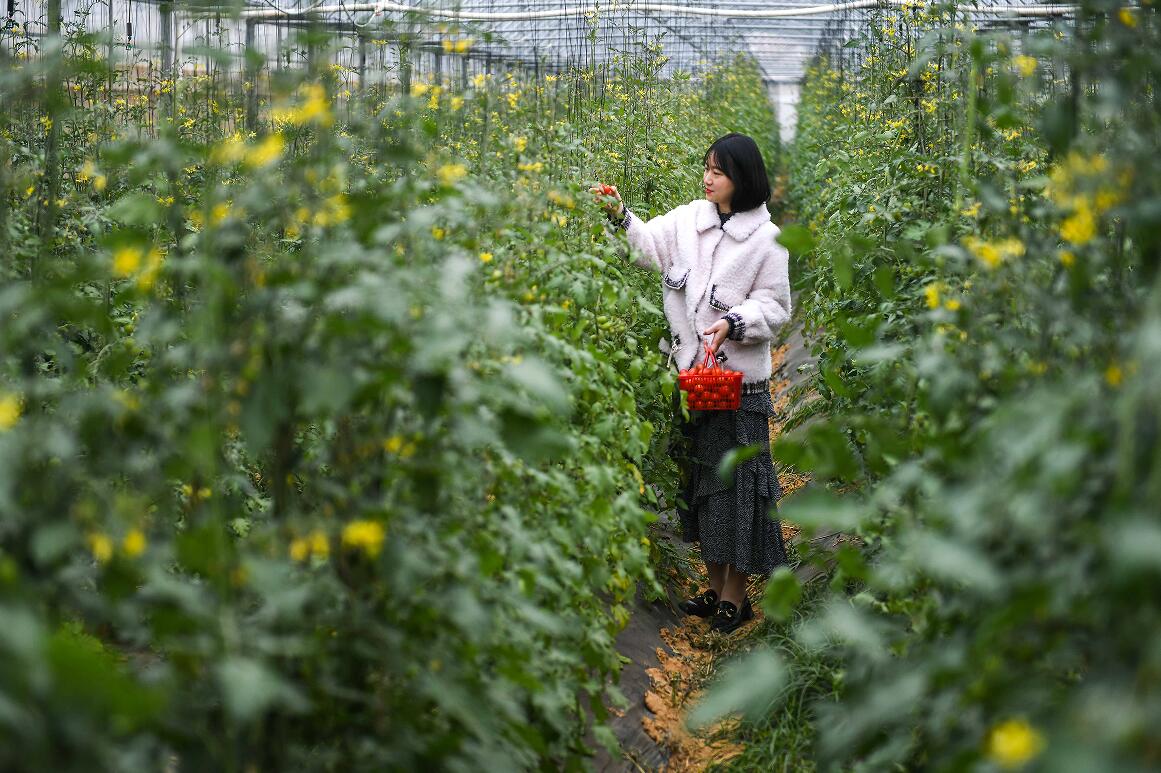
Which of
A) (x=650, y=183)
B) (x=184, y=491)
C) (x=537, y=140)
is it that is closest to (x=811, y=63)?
(x=650, y=183)

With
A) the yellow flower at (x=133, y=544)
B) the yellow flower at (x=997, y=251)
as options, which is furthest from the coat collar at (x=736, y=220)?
the yellow flower at (x=133, y=544)

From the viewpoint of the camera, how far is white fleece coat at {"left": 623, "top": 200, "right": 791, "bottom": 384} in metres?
3.98

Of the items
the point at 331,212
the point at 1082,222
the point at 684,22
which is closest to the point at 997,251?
the point at 1082,222

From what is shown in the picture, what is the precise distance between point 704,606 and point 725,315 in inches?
41.9

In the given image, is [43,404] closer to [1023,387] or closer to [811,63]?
[1023,387]

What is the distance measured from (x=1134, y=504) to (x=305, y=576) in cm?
114

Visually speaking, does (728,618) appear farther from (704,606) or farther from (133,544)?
(133,544)

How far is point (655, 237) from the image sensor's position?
4.10 metres

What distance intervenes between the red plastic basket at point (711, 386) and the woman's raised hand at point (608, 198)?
559mm

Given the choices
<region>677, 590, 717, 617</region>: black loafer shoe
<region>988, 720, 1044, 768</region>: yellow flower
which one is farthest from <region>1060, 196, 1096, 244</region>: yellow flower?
<region>677, 590, 717, 617</region>: black loafer shoe

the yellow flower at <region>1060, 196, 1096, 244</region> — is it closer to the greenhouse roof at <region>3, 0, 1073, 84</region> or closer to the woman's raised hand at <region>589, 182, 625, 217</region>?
the greenhouse roof at <region>3, 0, 1073, 84</region>

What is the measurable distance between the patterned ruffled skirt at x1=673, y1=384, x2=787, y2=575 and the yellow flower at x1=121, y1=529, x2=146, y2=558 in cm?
275

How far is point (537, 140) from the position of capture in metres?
3.70

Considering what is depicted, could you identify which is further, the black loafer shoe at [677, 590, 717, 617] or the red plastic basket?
the black loafer shoe at [677, 590, 717, 617]
